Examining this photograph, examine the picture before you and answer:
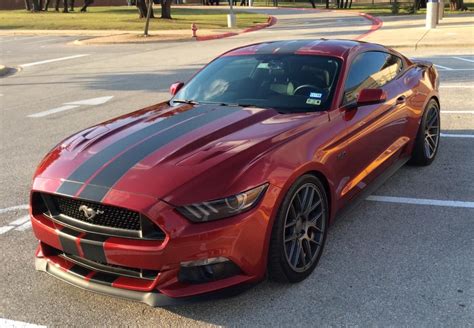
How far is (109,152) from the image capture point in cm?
343

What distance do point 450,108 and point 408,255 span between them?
5.48m

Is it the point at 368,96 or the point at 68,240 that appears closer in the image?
the point at 68,240

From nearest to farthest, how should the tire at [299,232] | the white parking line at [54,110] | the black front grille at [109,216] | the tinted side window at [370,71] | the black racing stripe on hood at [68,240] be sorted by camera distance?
the black front grille at [109,216] → the black racing stripe on hood at [68,240] → the tire at [299,232] → the tinted side window at [370,71] → the white parking line at [54,110]

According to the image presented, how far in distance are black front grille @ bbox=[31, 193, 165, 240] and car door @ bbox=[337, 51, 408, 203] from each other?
1.65 metres

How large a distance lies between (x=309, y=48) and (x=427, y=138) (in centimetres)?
200

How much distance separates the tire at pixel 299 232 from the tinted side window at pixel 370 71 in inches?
42.2

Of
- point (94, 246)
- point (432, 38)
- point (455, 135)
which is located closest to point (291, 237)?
point (94, 246)

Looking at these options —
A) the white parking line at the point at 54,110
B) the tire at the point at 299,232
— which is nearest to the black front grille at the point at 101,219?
the tire at the point at 299,232

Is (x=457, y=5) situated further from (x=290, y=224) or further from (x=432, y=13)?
(x=290, y=224)

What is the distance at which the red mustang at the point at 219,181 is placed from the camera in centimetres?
293

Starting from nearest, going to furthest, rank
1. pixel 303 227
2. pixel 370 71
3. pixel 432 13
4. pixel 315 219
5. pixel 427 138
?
pixel 303 227
pixel 315 219
pixel 370 71
pixel 427 138
pixel 432 13

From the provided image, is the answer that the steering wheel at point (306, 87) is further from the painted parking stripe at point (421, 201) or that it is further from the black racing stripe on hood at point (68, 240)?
the black racing stripe on hood at point (68, 240)

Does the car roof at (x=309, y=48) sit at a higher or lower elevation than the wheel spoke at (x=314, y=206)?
higher

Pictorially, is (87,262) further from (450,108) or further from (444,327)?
(450,108)
